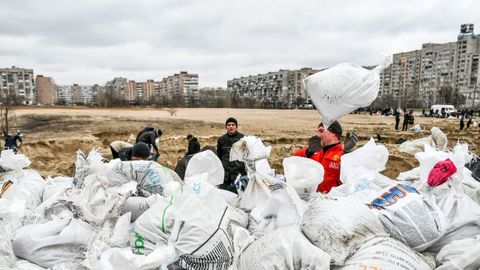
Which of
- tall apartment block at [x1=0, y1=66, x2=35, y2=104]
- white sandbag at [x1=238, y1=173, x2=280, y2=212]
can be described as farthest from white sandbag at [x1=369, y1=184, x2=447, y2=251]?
tall apartment block at [x1=0, y1=66, x2=35, y2=104]

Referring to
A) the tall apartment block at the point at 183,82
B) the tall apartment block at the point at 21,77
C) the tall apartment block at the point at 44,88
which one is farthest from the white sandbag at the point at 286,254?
the tall apartment block at the point at 44,88

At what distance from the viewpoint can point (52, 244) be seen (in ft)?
5.04

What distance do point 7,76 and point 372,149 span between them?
310 feet

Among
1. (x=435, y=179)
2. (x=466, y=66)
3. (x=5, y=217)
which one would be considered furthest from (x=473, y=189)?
(x=466, y=66)

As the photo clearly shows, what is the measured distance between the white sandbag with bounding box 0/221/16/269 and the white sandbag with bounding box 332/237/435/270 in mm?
1362

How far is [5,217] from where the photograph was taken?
1.64 metres

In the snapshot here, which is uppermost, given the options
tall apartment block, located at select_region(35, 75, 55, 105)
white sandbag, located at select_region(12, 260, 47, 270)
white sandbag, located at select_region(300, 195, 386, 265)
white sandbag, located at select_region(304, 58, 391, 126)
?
tall apartment block, located at select_region(35, 75, 55, 105)

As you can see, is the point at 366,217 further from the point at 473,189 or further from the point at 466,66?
the point at 466,66

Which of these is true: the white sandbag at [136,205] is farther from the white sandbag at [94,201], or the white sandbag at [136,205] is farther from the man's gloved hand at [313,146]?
the man's gloved hand at [313,146]

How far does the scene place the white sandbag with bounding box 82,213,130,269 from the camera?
1476 mm

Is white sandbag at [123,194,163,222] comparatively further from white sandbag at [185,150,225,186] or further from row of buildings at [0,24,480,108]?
row of buildings at [0,24,480,108]

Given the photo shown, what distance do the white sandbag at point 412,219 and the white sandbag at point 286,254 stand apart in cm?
41

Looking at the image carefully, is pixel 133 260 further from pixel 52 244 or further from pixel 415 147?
pixel 415 147

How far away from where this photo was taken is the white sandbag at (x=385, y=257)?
47.7 inches
